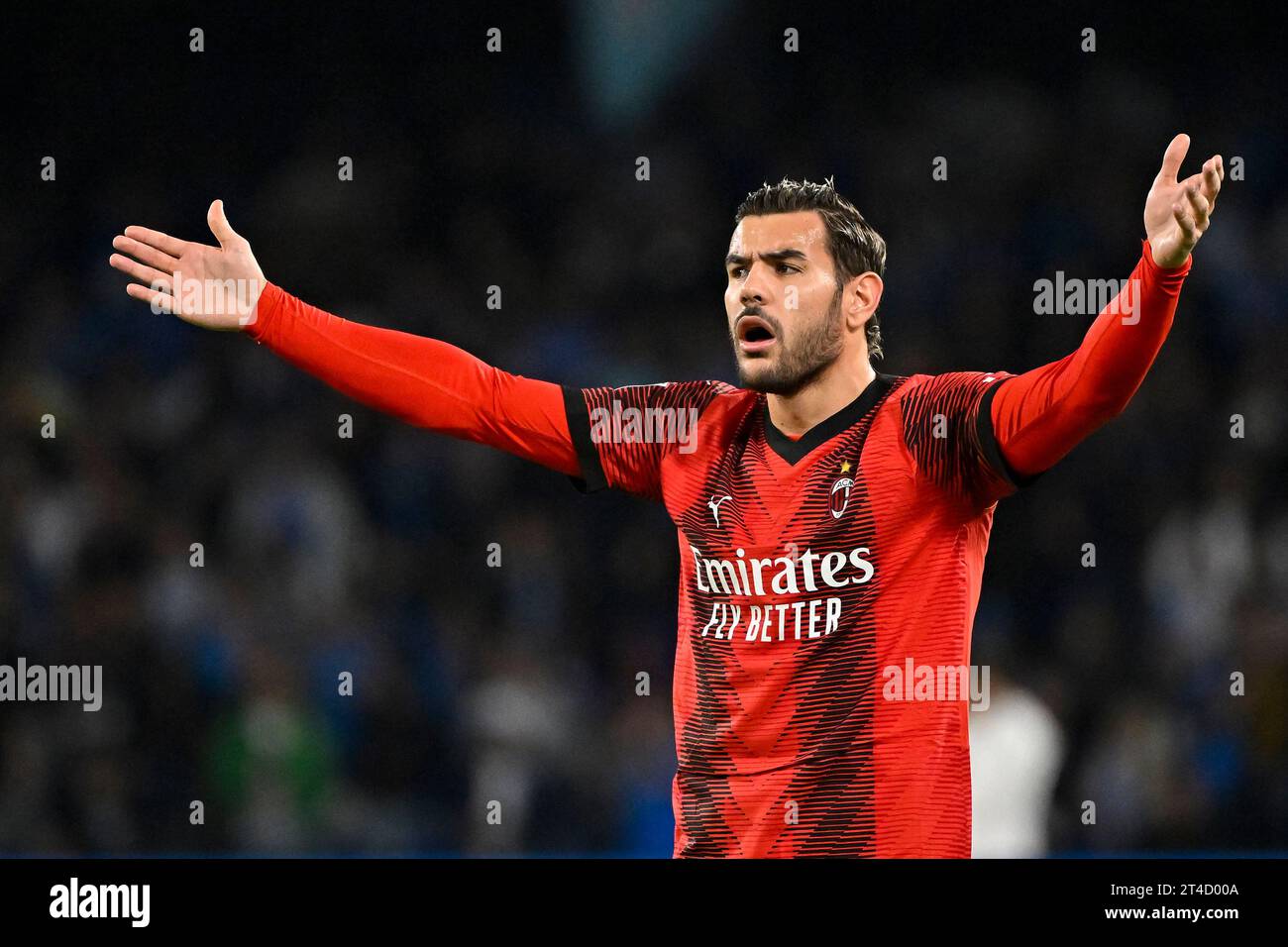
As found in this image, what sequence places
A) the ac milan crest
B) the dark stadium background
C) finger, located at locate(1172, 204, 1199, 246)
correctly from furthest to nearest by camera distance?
the dark stadium background < the ac milan crest < finger, located at locate(1172, 204, 1199, 246)

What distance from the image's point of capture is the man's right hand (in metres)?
4.11

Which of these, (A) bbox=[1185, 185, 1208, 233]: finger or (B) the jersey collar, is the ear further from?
(A) bbox=[1185, 185, 1208, 233]: finger

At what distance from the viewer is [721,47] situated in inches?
331

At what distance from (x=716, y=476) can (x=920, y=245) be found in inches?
166

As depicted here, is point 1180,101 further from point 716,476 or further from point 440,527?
point 716,476

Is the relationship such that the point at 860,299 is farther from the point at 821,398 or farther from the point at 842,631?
the point at 842,631

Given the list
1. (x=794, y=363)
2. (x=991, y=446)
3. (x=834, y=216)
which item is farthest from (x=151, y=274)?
(x=991, y=446)

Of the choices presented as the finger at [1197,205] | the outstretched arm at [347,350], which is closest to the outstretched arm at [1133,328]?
the finger at [1197,205]

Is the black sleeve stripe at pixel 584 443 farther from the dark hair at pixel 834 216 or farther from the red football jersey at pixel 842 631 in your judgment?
the dark hair at pixel 834 216

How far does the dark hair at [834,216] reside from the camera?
4172 millimetres

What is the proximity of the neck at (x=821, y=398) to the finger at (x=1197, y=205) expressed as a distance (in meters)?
1.00

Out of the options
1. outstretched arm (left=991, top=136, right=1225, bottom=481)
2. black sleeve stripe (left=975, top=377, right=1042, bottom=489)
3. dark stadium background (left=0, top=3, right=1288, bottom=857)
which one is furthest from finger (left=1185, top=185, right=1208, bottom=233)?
dark stadium background (left=0, top=3, right=1288, bottom=857)

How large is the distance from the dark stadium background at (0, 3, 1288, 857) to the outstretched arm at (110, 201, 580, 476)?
3055mm
